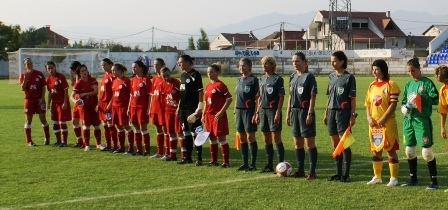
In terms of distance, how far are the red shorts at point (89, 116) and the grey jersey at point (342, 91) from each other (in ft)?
19.3

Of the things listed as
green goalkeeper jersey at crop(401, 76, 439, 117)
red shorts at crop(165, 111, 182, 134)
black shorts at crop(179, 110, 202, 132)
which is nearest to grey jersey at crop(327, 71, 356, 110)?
green goalkeeper jersey at crop(401, 76, 439, 117)

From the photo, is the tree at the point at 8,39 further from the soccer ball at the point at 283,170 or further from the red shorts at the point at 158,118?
the soccer ball at the point at 283,170

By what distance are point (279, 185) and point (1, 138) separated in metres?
8.79

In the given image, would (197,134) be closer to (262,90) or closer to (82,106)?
(262,90)

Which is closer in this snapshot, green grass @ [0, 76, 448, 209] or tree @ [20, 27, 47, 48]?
green grass @ [0, 76, 448, 209]

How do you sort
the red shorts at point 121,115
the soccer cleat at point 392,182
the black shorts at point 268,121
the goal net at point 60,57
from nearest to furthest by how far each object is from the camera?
the soccer cleat at point 392,182 → the black shorts at point 268,121 → the red shorts at point 121,115 → the goal net at point 60,57

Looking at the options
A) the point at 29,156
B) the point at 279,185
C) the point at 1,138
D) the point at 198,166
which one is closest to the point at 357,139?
the point at 198,166

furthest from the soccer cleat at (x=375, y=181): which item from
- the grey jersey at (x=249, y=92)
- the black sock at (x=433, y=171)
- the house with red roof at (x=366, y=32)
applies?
the house with red roof at (x=366, y=32)

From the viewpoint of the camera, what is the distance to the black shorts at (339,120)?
30.0 ft

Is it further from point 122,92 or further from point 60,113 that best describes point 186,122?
point 60,113

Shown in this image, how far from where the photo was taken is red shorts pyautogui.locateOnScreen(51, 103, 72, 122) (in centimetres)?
1379

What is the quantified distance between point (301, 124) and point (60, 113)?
6.33 metres

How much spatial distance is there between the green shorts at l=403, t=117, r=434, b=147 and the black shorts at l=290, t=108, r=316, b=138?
1.34 meters

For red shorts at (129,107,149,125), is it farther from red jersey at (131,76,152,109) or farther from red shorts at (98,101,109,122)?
red shorts at (98,101,109,122)
